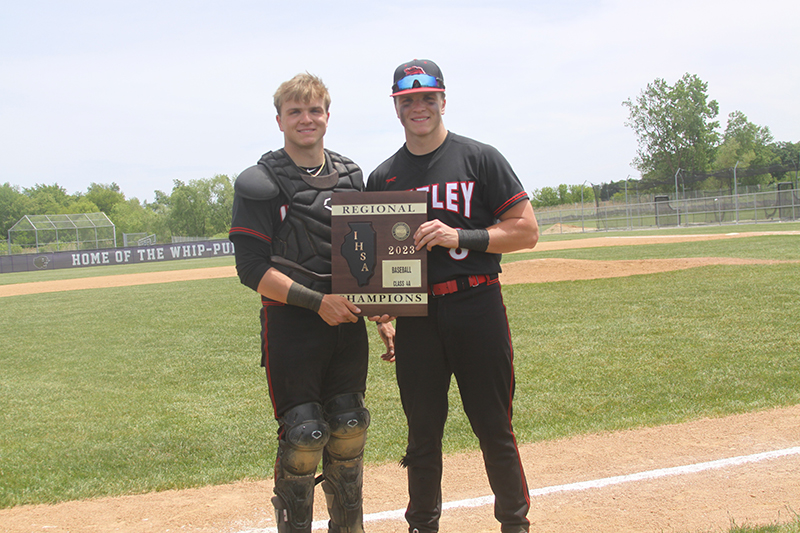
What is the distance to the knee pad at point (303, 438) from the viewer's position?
270 cm

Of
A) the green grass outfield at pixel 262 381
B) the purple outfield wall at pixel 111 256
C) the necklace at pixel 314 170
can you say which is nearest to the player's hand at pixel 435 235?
the necklace at pixel 314 170

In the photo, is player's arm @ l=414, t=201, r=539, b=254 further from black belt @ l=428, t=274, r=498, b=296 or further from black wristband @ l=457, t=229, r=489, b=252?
black belt @ l=428, t=274, r=498, b=296

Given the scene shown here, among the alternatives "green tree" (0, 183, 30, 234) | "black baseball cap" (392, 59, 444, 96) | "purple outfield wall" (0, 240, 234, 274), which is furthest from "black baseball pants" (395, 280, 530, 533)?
"green tree" (0, 183, 30, 234)

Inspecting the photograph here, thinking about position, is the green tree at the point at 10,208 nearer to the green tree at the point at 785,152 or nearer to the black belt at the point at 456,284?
the black belt at the point at 456,284

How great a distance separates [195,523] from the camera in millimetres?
3340

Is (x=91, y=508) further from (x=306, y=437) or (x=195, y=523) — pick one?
(x=306, y=437)

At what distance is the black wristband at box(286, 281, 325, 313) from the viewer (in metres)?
2.64

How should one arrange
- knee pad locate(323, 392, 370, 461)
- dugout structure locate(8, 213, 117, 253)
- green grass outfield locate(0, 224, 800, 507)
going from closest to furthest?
knee pad locate(323, 392, 370, 461) → green grass outfield locate(0, 224, 800, 507) → dugout structure locate(8, 213, 117, 253)

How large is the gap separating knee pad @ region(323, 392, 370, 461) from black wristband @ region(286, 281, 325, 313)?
1.82 ft

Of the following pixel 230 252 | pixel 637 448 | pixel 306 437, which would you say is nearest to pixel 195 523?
pixel 306 437

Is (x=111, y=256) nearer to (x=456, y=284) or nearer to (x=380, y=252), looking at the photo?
(x=380, y=252)

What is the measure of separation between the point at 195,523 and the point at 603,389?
12.5ft

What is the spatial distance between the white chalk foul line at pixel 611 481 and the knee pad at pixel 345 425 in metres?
0.62

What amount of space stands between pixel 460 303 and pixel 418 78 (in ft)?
3.45
